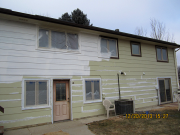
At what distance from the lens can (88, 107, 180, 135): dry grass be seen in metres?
5.21

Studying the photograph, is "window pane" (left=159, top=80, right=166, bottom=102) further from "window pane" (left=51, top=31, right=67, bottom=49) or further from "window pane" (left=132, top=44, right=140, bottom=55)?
"window pane" (left=51, top=31, right=67, bottom=49)

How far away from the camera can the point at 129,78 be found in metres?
9.09

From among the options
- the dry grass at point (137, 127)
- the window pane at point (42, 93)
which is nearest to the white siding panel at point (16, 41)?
the window pane at point (42, 93)

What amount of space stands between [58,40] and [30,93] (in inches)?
109

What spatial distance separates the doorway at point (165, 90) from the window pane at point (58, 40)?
7.80 meters

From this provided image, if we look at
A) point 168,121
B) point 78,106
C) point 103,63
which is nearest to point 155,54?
point 103,63

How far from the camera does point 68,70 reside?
700 cm

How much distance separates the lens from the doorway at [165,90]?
10.8m

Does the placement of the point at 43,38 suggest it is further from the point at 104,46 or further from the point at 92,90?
the point at 92,90

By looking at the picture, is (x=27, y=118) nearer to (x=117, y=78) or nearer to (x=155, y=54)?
(x=117, y=78)

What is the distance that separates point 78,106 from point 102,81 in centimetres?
194
